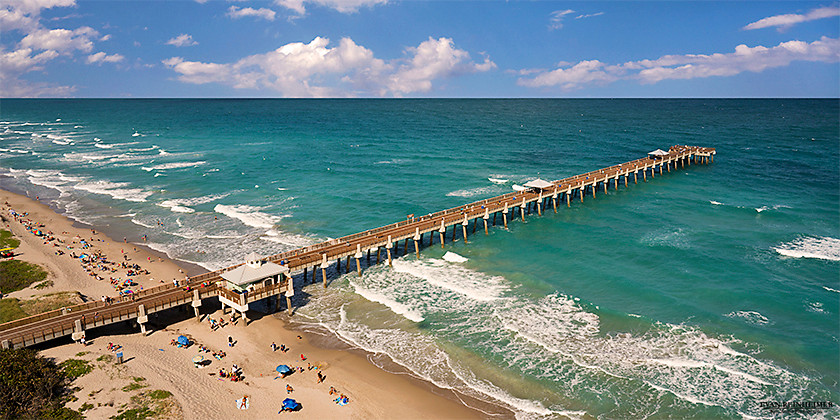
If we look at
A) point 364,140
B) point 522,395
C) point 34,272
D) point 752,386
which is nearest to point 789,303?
point 752,386

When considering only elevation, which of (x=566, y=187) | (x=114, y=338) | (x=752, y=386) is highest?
(x=566, y=187)

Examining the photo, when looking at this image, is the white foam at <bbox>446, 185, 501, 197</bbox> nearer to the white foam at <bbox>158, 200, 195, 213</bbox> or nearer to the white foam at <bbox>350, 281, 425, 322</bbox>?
the white foam at <bbox>350, 281, 425, 322</bbox>

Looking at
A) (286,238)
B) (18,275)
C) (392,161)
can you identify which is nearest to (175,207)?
(286,238)

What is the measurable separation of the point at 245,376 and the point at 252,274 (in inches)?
293

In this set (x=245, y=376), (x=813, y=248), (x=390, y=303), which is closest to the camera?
(x=245, y=376)

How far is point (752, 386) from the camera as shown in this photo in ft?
87.8

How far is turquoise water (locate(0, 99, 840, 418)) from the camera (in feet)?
91.7

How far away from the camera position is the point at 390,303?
3672cm

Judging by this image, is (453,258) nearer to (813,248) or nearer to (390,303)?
(390,303)

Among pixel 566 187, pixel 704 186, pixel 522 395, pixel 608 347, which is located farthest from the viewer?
pixel 704 186

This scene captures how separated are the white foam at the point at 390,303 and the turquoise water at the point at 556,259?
11.4 inches

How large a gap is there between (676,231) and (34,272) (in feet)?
195

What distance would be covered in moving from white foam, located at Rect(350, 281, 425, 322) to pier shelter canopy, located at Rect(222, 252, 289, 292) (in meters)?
6.62

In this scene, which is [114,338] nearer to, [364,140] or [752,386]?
[752,386]
